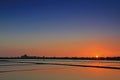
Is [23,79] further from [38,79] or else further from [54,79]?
[54,79]

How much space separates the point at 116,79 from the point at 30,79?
5.67m

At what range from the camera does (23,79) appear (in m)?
16.0

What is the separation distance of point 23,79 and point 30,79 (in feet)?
1.49

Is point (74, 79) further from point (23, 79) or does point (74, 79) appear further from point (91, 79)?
point (23, 79)

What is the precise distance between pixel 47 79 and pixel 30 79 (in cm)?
112

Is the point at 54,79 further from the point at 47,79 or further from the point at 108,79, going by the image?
the point at 108,79

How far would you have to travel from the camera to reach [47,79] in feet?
53.2

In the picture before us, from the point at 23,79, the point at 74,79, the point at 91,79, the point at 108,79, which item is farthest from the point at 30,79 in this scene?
the point at 108,79

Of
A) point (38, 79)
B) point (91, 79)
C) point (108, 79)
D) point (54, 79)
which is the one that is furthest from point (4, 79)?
point (108, 79)

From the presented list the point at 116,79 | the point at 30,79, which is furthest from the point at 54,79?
the point at 116,79

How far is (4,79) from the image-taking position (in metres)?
15.9

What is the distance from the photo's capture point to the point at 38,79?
16.1 meters

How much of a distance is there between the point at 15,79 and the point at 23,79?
516 millimetres

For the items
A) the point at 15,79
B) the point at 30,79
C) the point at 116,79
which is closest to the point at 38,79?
the point at 30,79
